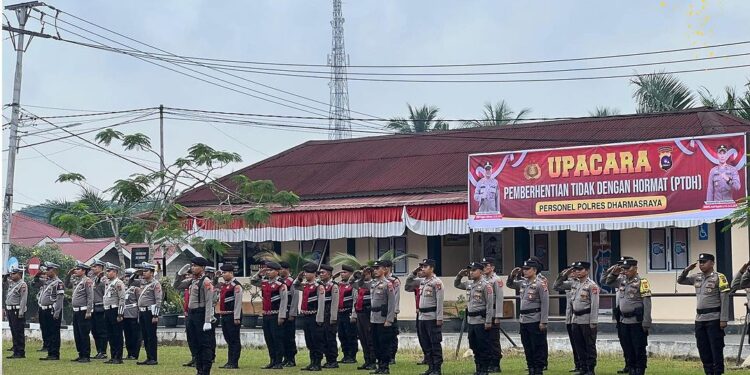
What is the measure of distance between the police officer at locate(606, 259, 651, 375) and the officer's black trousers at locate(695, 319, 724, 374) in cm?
89

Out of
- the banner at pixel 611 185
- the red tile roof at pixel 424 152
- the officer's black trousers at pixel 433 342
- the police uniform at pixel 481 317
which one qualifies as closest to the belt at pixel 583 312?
the police uniform at pixel 481 317

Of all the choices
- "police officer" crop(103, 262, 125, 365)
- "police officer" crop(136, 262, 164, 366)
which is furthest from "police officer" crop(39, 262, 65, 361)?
"police officer" crop(136, 262, 164, 366)

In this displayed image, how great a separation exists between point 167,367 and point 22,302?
5.03 m

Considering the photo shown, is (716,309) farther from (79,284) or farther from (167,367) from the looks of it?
(79,284)

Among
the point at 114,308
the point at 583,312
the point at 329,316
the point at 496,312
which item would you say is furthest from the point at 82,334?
the point at 583,312

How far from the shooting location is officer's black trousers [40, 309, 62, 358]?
2303 cm

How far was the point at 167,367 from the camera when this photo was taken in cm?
2005

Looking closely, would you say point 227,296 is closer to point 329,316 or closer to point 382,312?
point 329,316

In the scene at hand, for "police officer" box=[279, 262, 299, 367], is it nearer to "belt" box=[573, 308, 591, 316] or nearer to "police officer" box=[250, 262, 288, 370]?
"police officer" box=[250, 262, 288, 370]

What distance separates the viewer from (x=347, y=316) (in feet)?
69.3

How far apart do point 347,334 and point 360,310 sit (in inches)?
49.6

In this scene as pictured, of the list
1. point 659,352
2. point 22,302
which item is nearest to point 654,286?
point 659,352

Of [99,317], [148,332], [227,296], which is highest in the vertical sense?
[227,296]

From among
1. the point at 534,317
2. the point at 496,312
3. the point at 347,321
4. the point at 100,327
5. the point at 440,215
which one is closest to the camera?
the point at 496,312
